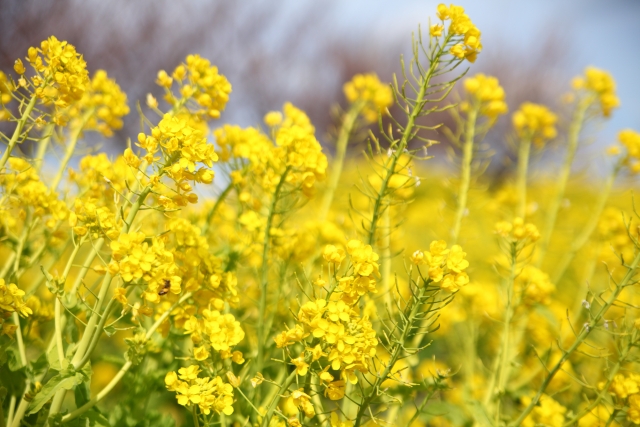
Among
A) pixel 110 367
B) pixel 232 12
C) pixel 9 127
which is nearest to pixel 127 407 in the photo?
pixel 110 367

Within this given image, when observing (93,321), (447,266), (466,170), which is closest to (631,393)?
(447,266)

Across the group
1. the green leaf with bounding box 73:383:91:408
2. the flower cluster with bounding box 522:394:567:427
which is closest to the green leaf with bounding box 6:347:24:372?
the green leaf with bounding box 73:383:91:408

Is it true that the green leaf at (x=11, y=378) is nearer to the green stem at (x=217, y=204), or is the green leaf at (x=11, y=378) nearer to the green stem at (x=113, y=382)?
the green stem at (x=113, y=382)

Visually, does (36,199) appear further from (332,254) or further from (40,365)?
(332,254)

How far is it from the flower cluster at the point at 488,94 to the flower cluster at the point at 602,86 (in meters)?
0.61

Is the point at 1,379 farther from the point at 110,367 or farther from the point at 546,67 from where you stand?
the point at 546,67

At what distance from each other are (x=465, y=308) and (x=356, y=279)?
122cm

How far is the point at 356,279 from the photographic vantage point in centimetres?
96

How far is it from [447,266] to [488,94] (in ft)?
3.67

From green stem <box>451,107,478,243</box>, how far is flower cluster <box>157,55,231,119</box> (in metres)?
0.88

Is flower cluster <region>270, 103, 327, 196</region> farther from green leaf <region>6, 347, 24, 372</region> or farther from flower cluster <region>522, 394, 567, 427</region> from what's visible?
flower cluster <region>522, 394, 567, 427</region>

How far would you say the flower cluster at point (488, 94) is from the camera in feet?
6.20

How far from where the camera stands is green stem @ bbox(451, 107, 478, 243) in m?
1.77

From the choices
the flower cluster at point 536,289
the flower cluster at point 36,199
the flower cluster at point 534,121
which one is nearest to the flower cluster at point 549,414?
the flower cluster at point 536,289
